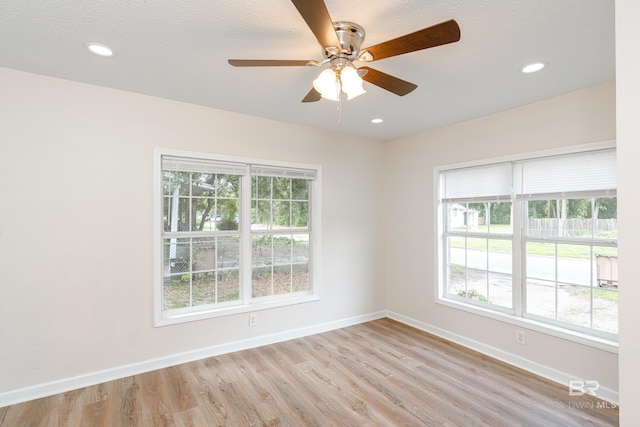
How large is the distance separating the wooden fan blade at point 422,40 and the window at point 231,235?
221cm

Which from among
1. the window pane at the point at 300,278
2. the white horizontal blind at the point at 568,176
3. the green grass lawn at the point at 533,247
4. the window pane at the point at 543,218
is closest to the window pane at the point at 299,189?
the window pane at the point at 300,278

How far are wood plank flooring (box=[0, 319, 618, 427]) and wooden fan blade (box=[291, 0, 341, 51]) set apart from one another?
8.14 feet

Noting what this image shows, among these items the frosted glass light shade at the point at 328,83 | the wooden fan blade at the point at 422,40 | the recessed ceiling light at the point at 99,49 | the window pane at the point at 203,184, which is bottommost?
the window pane at the point at 203,184

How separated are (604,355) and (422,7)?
3023mm

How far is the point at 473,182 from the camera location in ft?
11.9

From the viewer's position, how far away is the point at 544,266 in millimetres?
3062

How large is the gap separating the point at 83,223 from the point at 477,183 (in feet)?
13.1

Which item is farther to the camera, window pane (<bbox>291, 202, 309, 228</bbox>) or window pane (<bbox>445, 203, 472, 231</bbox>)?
window pane (<bbox>291, 202, 309, 228</bbox>)

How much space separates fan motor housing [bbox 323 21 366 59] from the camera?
172cm

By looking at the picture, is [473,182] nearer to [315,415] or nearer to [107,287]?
[315,415]

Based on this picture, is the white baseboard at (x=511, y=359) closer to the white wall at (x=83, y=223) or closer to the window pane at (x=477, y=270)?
the window pane at (x=477, y=270)

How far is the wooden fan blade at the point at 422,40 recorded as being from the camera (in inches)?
53.0

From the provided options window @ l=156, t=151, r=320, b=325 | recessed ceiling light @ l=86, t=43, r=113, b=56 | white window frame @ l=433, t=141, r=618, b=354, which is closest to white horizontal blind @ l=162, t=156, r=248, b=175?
window @ l=156, t=151, r=320, b=325

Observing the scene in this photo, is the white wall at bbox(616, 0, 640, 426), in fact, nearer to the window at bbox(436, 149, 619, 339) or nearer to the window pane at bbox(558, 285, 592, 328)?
the window at bbox(436, 149, 619, 339)
